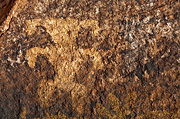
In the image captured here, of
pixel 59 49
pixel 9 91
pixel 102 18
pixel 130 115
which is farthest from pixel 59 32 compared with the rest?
pixel 130 115

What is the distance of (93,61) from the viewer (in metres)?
0.88

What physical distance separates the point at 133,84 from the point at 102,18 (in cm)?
28

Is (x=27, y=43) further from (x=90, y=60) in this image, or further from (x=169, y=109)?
(x=169, y=109)

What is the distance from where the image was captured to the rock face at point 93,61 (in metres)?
0.84

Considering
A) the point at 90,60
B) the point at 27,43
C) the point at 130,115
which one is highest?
the point at 27,43

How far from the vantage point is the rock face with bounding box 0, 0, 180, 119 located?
2.76 feet

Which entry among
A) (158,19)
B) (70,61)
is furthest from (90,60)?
(158,19)

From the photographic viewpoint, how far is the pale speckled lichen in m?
0.88

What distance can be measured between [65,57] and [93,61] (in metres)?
0.11

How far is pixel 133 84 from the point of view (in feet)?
2.78

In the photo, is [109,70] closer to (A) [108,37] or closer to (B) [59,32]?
(A) [108,37]

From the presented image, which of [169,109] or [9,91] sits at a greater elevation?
[9,91]

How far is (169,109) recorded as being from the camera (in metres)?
0.83

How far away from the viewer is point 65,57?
895mm
